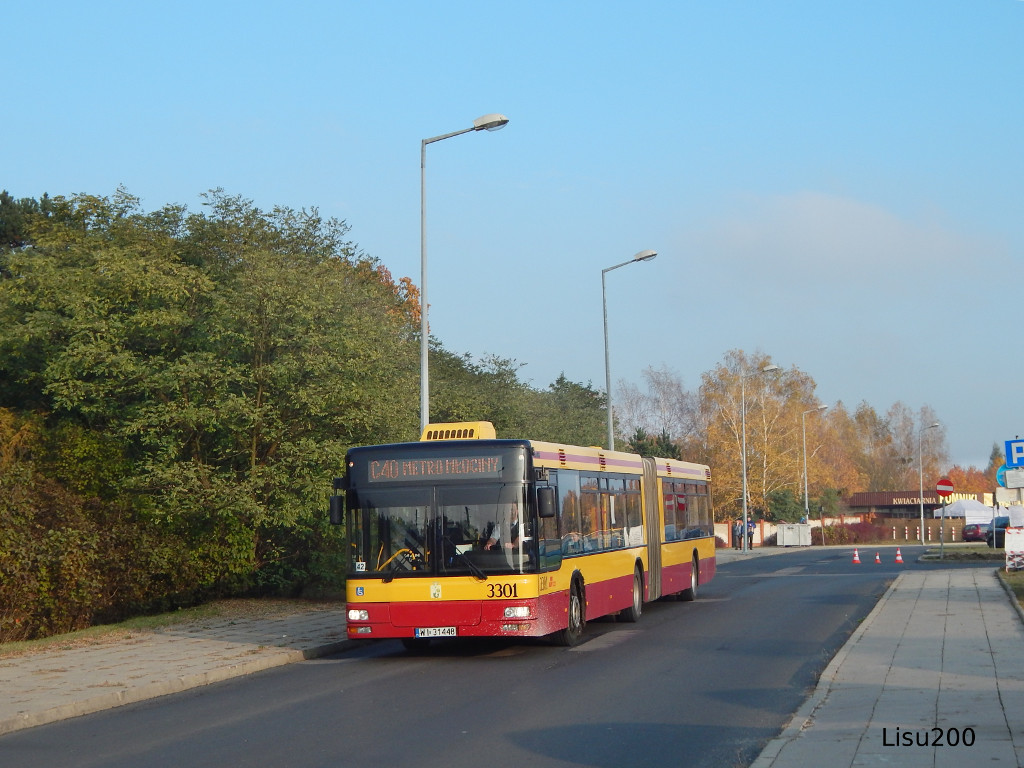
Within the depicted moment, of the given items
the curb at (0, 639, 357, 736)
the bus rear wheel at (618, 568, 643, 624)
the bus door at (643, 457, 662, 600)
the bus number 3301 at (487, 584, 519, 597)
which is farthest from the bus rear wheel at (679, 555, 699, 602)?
the bus number 3301 at (487, 584, 519, 597)

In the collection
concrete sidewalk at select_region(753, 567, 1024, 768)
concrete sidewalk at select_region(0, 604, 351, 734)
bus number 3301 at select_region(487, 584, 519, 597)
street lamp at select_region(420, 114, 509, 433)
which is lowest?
concrete sidewalk at select_region(0, 604, 351, 734)

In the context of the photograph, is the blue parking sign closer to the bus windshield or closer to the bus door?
the bus door

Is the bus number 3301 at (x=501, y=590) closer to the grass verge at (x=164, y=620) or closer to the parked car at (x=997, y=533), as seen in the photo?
the grass verge at (x=164, y=620)

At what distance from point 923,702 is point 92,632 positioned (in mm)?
14142

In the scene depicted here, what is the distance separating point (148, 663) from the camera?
15.6 meters

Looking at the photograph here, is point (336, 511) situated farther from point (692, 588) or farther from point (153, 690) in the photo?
point (692, 588)

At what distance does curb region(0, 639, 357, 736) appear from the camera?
37.8ft

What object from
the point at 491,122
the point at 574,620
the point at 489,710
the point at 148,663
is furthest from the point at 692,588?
the point at 489,710

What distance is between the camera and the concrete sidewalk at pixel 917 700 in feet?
27.3

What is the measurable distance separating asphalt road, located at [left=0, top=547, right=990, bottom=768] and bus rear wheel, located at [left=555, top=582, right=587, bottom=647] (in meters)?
0.34

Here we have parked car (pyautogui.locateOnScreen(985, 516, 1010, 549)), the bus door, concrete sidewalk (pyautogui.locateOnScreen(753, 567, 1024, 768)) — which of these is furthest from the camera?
parked car (pyautogui.locateOnScreen(985, 516, 1010, 549))

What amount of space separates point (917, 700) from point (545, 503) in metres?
6.03

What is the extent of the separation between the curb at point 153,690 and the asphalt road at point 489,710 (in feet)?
0.75

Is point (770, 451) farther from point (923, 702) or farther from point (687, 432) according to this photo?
point (923, 702)
